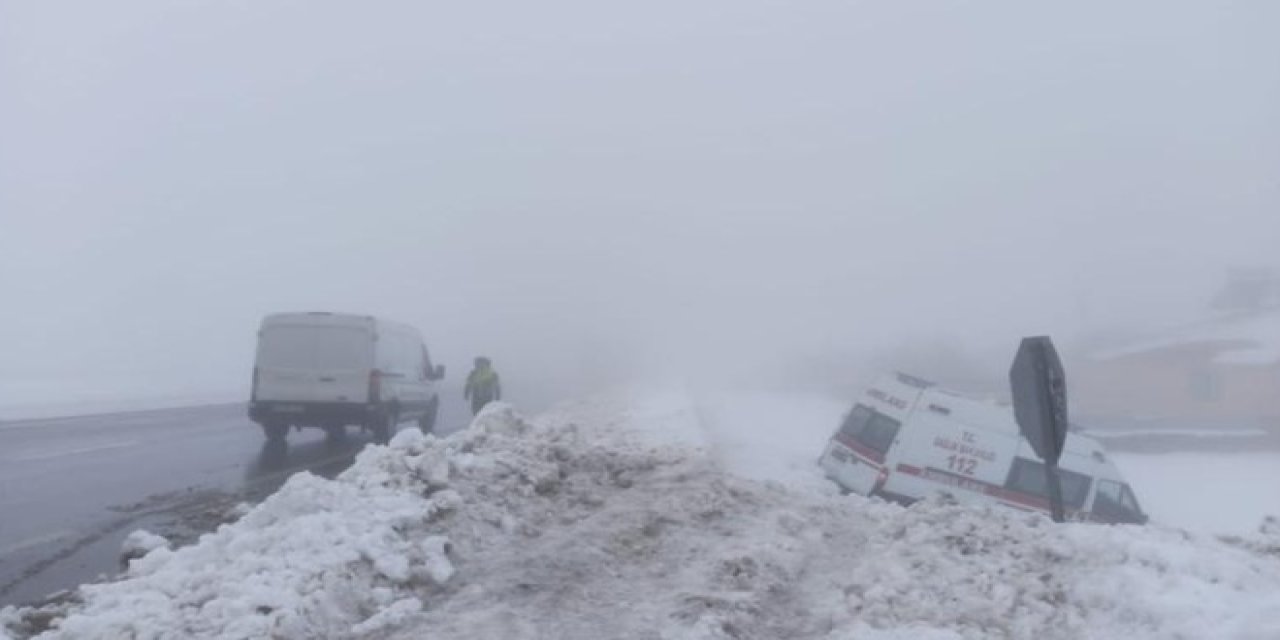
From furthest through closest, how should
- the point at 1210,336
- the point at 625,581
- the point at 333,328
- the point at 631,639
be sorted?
the point at 1210,336
the point at 333,328
the point at 625,581
the point at 631,639

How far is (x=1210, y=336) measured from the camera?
1913 inches

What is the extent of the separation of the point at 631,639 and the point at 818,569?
5.47 ft

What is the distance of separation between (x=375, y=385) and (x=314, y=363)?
112 cm

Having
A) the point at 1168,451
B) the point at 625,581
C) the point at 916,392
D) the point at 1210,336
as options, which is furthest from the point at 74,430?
the point at 1210,336

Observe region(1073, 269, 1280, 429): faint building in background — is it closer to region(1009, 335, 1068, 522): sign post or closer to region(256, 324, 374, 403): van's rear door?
region(256, 324, 374, 403): van's rear door

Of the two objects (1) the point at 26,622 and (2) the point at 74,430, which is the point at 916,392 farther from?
(2) the point at 74,430

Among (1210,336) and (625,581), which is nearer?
(625,581)

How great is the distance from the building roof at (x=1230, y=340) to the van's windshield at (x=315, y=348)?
102 feet

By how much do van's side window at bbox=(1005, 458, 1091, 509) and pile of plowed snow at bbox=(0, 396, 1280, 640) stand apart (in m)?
10.5

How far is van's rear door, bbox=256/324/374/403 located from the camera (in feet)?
76.1

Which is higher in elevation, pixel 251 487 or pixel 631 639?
pixel 631 639

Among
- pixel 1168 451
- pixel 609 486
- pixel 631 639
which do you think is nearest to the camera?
pixel 631 639

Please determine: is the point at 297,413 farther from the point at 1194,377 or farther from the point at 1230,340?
the point at 1230,340

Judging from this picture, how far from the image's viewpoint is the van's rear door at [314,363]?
76.1 feet
